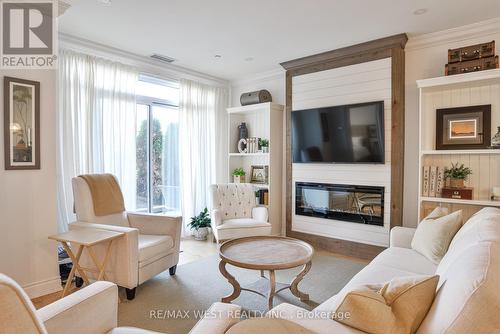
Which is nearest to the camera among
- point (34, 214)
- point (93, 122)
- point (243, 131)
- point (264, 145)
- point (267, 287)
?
point (34, 214)

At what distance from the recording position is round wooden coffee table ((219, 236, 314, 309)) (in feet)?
7.34

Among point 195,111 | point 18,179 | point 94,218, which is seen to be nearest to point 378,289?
point 94,218

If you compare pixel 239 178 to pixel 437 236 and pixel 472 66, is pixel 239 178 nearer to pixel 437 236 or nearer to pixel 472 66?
pixel 437 236

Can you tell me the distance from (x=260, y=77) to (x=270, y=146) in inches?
51.2

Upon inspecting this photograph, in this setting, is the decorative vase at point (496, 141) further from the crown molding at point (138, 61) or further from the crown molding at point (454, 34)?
the crown molding at point (138, 61)

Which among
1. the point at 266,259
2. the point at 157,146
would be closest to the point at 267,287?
the point at 266,259

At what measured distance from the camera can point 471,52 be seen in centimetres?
297

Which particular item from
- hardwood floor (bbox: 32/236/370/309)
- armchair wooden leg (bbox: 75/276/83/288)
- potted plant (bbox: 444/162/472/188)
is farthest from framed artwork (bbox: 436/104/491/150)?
armchair wooden leg (bbox: 75/276/83/288)

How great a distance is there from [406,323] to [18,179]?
3.05 m

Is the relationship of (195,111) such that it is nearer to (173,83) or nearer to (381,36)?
(173,83)

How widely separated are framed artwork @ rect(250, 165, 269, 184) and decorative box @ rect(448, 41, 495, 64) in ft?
9.26

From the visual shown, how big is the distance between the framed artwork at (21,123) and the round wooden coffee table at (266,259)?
1.92 metres

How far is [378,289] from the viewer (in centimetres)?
120

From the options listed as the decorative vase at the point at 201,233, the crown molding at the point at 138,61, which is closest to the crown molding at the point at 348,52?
the crown molding at the point at 138,61
